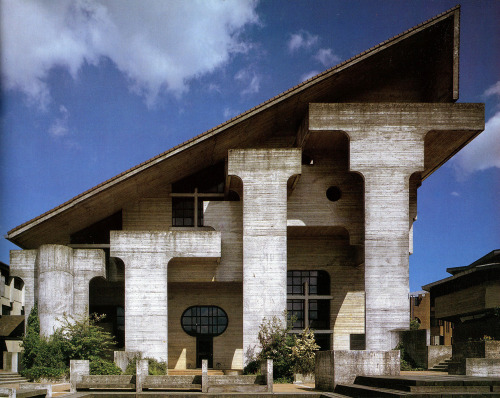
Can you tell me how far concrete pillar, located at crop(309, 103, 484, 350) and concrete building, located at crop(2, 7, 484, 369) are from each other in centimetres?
5

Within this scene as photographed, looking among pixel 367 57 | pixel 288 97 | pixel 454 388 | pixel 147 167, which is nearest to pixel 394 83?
pixel 367 57

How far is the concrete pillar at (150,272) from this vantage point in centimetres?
2555

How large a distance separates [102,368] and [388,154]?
50.0 feet

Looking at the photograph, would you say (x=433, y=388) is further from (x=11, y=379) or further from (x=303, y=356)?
(x=11, y=379)

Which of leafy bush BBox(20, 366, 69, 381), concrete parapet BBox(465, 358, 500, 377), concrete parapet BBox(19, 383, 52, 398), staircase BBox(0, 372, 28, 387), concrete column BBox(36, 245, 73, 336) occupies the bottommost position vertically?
staircase BBox(0, 372, 28, 387)

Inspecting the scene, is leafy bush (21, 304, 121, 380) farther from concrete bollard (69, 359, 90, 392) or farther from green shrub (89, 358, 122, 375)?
concrete bollard (69, 359, 90, 392)

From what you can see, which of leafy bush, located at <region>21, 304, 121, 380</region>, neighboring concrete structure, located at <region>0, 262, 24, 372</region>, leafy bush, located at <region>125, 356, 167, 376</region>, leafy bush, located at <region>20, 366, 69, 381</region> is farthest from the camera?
neighboring concrete structure, located at <region>0, 262, 24, 372</region>

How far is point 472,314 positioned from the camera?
33.4m

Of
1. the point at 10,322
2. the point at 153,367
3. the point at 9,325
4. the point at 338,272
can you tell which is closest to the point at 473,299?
the point at 338,272

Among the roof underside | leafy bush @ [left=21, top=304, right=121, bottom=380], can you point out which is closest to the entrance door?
leafy bush @ [left=21, top=304, right=121, bottom=380]

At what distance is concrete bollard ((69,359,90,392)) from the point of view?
1870cm

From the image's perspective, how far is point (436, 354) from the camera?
75.8ft

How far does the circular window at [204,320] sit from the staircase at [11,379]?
338 inches

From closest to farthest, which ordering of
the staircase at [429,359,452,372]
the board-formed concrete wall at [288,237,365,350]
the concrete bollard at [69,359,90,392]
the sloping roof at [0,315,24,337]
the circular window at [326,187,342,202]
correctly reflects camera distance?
the concrete bollard at [69,359,90,392] → the staircase at [429,359,452,372] → the circular window at [326,187,342,202] → the board-formed concrete wall at [288,237,365,350] → the sloping roof at [0,315,24,337]
